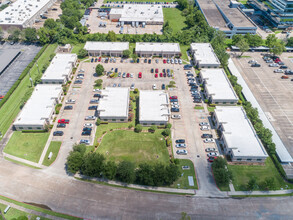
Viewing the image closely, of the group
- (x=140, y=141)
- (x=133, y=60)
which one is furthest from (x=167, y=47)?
(x=140, y=141)

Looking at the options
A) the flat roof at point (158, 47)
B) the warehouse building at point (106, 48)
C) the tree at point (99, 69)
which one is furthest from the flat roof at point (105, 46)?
the tree at point (99, 69)

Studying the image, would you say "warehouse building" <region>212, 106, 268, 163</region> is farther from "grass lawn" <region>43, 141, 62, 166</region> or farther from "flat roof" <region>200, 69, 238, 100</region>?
"grass lawn" <region>43, 141, 62, 166</region>

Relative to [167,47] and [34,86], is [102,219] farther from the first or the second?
[167,47]

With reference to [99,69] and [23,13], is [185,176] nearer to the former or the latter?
[99,69]

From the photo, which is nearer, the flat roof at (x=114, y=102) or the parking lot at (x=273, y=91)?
the flat roof at (x=114, y=102)

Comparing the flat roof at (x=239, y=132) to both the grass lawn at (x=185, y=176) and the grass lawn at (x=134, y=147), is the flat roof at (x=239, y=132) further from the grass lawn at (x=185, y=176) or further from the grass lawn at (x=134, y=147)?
the grass lawn at (x=134, y=147)

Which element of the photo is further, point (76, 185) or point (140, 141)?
point (140, 141)

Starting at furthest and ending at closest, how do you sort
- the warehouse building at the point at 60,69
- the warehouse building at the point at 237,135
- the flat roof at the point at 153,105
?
the warehouse building at the point at 60,69
the flat roof at the point at 153,105
the warehouse building at the point at 237,135

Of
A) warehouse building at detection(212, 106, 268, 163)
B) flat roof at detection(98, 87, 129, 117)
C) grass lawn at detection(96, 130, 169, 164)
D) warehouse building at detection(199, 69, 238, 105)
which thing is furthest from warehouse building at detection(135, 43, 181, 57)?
grass lawn at detection(96, 130, 169, 164)
